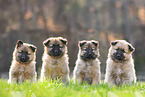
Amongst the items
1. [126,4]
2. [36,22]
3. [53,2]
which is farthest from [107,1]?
[36,22]

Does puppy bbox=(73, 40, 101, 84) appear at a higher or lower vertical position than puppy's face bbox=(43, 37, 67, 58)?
lower

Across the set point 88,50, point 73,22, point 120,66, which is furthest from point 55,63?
point 73,22

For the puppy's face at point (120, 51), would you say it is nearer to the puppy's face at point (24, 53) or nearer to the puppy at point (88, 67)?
the puppy at point (88, 67)

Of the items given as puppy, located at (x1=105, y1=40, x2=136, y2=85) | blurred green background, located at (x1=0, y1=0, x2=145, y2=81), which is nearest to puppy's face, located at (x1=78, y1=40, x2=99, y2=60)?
puppy, located at (x1=105, y1=40, x2=136, y2=85)

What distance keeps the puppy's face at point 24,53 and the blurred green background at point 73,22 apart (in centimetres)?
1063

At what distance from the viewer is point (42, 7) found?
19375mm

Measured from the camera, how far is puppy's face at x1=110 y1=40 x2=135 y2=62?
24.9 feet

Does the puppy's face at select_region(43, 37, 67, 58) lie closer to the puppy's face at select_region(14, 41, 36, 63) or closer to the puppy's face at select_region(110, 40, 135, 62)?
the puppy's face at select_region(14, 41, 36, 63)

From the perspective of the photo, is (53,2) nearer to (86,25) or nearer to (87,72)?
(86,25)

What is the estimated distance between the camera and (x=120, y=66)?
7.64m

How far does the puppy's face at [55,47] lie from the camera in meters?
7.67

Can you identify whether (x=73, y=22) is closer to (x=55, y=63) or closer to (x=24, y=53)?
(x=55, y=63)

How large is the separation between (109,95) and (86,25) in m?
13.7

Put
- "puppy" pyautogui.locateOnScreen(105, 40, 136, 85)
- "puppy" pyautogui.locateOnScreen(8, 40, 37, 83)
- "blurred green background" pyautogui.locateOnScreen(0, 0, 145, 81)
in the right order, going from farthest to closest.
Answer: "blurred green background" pyautogui.locateOnScreen(0, 0, 145, 81)
"puppy" pyautogui.locateOnScreen(105, 40, 136, 85)
"puppy" pyautogui.locateOnScreen(8, 40, 37, 83)
